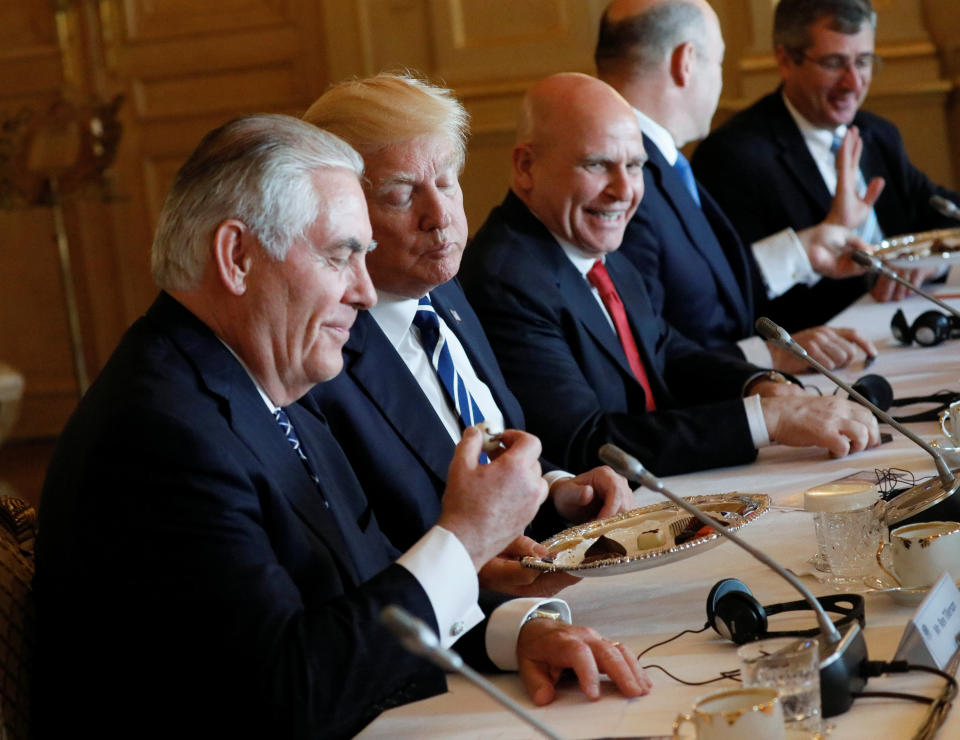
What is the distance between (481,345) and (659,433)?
37 centimetres

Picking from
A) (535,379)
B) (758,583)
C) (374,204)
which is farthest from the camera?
(535,379)

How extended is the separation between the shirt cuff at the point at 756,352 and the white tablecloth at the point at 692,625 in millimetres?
1053

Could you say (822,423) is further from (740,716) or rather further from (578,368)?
(740,716)

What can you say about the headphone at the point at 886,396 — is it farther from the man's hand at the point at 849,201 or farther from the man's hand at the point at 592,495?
the man's hand at the point at 849,201

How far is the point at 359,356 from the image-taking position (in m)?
2.04

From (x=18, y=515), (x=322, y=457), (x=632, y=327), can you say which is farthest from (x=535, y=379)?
(x=18, y=515)

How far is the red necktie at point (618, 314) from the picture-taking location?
2.91 meters

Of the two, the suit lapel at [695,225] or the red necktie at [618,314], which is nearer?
the red necktie at [618,314]

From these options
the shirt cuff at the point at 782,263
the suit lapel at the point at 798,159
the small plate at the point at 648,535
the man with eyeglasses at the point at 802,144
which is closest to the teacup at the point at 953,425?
the small plate at the point at 648,535

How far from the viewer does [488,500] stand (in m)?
1.42

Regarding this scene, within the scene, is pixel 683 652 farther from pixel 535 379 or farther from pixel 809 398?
pixel 535 379

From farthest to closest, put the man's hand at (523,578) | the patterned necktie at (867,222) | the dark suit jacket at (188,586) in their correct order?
the patterned necktie at (867,222) → the man's hand at (523,578) → the dark suit jacket at (188,586)

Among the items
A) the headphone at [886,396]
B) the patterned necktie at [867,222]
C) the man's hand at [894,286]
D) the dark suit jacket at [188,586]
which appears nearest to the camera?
the dark suit jacket at [188,586]

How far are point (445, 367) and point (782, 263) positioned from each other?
7.08 feet
